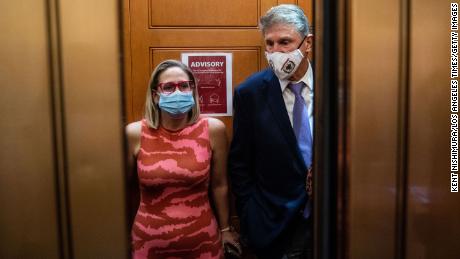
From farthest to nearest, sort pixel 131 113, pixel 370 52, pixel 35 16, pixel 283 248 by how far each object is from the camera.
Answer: pixel 131 113, pixel 283 248, pixel 370 52, pixel 35 16

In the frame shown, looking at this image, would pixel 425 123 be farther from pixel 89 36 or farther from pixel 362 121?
pixel 89 36

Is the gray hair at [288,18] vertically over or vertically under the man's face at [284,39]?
over

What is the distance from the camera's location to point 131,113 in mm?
2852

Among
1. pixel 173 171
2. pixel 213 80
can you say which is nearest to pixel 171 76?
pixel 173 171

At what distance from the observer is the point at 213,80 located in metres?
3.02

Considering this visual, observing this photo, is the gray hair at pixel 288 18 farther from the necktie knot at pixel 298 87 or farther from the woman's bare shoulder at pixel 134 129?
the woman's bare shoulder at pixel 134 129

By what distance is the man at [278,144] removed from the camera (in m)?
2.18

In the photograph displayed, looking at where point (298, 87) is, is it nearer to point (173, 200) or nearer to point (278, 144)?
point (278, 144)

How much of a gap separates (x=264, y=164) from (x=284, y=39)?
0.60 m

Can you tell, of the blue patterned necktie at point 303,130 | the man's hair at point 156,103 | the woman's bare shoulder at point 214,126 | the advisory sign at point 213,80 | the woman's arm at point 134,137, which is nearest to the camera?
the woman's arm at point 134,137

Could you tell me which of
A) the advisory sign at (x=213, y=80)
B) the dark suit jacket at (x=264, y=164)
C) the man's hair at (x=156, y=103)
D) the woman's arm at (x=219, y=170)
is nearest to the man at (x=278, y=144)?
the dark suit jacket at (x=264, y=164)

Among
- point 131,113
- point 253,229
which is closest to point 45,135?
point 253,229

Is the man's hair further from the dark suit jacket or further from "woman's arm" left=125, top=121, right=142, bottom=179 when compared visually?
the dark suit jacket

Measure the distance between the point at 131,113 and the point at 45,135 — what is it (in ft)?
5.31
